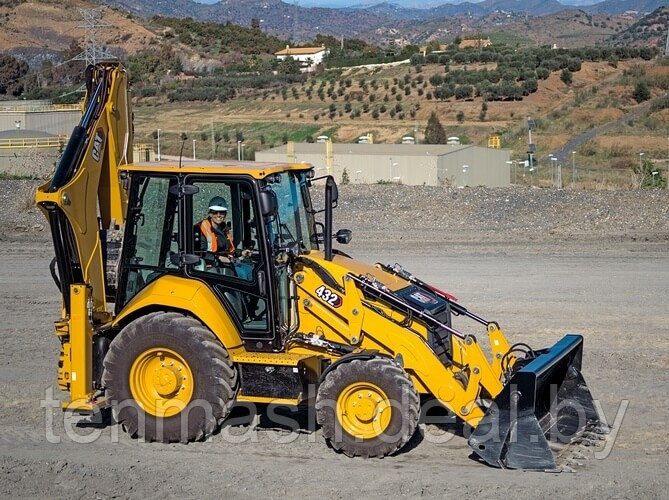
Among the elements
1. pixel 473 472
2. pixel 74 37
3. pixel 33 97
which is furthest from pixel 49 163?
pixel 74 37

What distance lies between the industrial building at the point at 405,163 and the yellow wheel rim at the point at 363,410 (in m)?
20.1

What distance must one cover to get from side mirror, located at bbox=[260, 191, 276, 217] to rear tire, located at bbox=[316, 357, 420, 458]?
1303mm

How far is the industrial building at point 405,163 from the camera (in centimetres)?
2973

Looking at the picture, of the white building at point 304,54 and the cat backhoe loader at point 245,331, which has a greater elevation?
the white building at point 304,54

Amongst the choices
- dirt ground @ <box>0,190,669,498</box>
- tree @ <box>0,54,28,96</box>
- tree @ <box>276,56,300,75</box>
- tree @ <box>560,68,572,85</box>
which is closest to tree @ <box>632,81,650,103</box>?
tree @ <box>560,68,572,85</box>

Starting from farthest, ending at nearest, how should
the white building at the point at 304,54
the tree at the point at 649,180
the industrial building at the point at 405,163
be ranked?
the white building at the point at 304,54 → the industrial building at the point at 405,163 → the tree at the point at 649,180

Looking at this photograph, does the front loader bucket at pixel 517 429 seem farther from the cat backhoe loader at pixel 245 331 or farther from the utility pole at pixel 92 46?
the utility pole at pixel 92 46

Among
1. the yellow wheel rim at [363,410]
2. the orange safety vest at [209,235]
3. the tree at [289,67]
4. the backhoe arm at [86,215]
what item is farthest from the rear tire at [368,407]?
the tree at [289,67]

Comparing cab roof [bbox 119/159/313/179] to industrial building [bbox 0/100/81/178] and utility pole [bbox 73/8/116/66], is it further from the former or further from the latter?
utility pole [bbox 73/8/116/66]

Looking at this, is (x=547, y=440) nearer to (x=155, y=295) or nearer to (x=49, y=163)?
(x=155, y=295)

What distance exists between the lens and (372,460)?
25.2ft

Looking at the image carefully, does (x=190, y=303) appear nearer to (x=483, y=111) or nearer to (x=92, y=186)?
(x=92, y=186)

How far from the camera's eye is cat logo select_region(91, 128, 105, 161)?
340 inches

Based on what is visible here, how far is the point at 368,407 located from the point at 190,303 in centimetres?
163
